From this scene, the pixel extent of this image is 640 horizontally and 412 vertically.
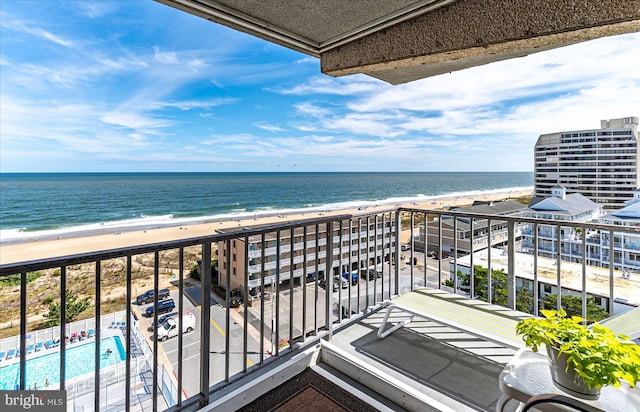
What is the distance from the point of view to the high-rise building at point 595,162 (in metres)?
6.46

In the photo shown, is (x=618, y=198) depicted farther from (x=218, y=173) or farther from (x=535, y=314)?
(x=218, y=173)

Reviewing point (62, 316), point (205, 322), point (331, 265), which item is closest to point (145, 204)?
point (331, 265)

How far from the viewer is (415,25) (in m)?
1.40

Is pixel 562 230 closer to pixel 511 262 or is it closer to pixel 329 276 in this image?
pixel 511 262

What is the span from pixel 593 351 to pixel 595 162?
8.97 metres

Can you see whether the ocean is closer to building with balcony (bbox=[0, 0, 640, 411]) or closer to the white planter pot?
building with balcony (bbox=[0, 0, 640, 411])

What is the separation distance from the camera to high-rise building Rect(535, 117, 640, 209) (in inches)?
254

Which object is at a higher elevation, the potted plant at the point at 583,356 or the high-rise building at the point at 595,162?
the high-rise building at the point at 595,162

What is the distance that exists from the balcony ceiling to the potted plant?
39.8 inches

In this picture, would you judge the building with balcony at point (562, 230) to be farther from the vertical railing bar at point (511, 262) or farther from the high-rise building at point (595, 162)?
the high-rise building at point (595, 162)

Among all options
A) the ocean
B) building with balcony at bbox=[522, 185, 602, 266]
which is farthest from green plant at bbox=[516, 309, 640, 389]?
the ocean

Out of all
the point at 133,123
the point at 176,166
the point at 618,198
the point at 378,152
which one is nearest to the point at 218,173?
the point at 176,166

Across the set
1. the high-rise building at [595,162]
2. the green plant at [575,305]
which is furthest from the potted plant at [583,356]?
the high-rise building at [595,162]

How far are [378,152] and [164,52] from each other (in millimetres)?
29926
